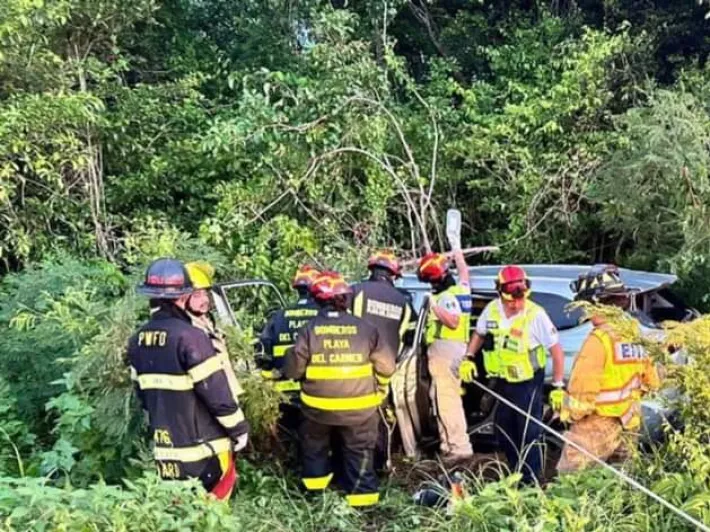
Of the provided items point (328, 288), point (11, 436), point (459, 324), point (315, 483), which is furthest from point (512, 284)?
point (11, 436)

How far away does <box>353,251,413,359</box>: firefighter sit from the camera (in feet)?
18.7

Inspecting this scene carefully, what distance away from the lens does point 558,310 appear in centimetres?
618

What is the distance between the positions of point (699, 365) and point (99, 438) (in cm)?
398

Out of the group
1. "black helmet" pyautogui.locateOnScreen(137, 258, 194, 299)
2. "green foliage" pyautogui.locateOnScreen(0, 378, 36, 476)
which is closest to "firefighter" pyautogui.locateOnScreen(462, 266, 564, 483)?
"black helmet" pyautogui.locateOnScreen(137, 258, 194, 299)

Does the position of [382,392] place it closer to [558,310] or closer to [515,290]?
[515,290]

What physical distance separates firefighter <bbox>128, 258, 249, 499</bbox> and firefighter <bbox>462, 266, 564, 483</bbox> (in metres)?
2.00

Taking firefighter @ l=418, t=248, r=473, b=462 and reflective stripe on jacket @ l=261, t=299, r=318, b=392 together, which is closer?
reflective stripe on jacket @ l=261, t=299, r=318, b=392

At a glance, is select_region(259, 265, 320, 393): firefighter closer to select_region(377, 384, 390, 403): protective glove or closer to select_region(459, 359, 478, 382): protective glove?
select_region(377, 384, 390, 403): protective glove

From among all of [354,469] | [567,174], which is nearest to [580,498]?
[354,469]

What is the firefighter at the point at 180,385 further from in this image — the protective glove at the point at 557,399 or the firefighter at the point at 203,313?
the protective glove at the point at 557,399

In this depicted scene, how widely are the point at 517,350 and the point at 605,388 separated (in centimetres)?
88

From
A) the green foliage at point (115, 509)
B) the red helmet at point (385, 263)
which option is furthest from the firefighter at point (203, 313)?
the red helmet at point (385, 263)

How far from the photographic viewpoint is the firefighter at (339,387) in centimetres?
512

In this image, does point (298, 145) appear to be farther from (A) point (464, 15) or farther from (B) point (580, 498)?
(B) point (580, 498)
